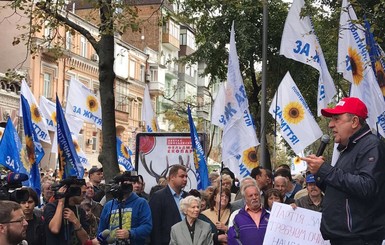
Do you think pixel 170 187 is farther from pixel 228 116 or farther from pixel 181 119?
pixel 181 119

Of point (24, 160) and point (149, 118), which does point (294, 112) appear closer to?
point (24, 160)

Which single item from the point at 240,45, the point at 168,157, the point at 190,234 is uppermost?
the point at 240,45

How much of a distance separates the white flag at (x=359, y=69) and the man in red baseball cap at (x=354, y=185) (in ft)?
19.4

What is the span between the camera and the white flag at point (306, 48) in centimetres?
1513

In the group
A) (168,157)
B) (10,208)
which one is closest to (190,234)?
(10,208)

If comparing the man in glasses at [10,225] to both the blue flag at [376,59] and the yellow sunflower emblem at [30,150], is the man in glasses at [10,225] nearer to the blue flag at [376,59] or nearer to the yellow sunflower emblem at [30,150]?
the yellow sunflower emblem at [30,150]

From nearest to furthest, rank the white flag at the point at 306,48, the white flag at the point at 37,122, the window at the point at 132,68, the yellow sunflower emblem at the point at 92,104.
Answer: the white flag at the point at 306,48
the white flag at the point at 37,122
the yellow sunflower emblem at the point at 92,104
the window at the point at 132,68

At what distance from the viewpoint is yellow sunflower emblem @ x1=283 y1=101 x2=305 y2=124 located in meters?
16.3

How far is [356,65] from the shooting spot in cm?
1298

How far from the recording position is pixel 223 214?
11.2 meters

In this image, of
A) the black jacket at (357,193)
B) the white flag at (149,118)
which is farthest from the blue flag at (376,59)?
the white flag at (149,118)

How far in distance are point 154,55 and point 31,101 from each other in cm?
5460

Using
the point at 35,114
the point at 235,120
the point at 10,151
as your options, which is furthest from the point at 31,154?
the point at 35,114

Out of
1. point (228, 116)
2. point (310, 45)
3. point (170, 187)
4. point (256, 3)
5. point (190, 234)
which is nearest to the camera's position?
point (190, 234)
